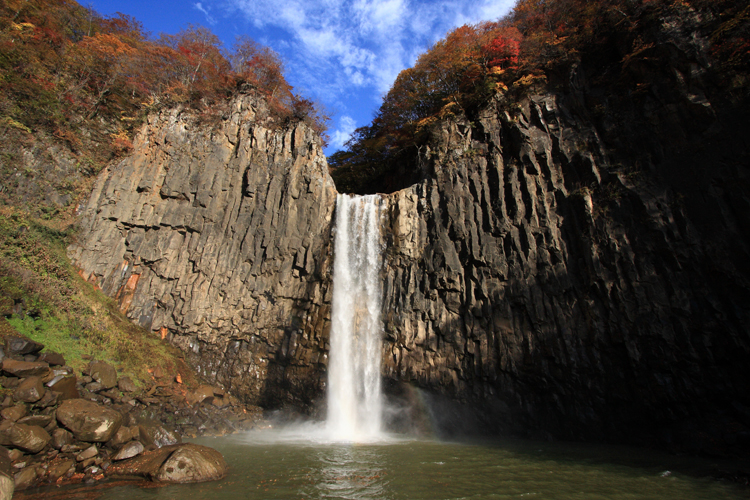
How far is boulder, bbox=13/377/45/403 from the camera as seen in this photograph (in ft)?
26.5

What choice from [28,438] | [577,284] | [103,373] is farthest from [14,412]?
[577,284]

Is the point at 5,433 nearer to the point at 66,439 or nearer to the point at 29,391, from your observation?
the point at 66,439

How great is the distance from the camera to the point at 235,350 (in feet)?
56.7

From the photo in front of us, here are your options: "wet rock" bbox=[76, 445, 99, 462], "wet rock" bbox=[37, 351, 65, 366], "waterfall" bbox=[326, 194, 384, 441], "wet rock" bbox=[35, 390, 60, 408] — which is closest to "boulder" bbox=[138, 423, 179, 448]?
"wet rock" bbox=[76, 445, 99, 462]

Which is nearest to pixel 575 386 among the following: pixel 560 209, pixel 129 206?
pixel 560 209

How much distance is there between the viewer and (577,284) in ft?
45.8

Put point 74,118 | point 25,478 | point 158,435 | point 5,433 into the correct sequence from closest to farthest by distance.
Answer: point 25,478, point 5,433, point 158,435, point 74,118

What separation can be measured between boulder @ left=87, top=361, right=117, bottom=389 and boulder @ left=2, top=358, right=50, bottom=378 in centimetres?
276

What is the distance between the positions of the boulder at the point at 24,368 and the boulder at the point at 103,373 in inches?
109

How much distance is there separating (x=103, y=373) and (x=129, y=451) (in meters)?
4.82

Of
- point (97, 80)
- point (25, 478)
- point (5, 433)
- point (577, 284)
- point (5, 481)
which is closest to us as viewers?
point (5, 481)

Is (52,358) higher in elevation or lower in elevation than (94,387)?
higher

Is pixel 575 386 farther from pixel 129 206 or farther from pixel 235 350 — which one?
pixel 129 206

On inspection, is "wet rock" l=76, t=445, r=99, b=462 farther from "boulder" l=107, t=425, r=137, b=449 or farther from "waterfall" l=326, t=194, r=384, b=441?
"waterfall" l=326, t=194, r=384, b=441
